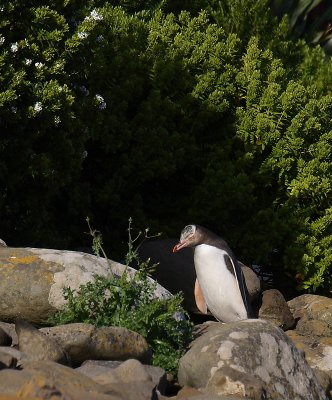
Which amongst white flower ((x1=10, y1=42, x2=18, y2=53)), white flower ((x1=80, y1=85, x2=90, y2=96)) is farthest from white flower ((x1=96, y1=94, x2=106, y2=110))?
white flower ((x1=10, y1=42, x2=18, y2=53))

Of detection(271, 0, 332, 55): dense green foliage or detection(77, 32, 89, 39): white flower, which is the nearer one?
detection(77, 32, 89, 39): white flower

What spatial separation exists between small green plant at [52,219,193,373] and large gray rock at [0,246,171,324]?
164mm

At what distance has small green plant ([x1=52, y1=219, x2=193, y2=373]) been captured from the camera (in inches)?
332

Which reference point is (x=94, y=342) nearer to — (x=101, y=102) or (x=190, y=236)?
(x=190, y=236)

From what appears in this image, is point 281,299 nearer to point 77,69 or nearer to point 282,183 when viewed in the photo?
point 282,183

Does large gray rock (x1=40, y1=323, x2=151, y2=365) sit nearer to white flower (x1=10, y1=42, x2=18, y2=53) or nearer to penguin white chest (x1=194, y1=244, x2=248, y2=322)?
penguin white chest (x1=194, y1=244, x2=248, y2=322)

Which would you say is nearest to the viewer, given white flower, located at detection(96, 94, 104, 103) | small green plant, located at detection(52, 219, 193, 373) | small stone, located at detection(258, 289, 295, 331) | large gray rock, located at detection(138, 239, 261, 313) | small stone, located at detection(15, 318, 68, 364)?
small stone, located at detection(15, 318, 68, 364)

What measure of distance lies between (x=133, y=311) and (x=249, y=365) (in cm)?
120

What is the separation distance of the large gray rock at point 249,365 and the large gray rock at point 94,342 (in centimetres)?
47

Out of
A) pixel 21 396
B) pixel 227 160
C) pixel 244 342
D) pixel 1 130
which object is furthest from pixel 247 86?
pixel 21 396

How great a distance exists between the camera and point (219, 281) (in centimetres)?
1062

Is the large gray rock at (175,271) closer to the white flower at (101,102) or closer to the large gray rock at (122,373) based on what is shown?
the white flower at (101,102)

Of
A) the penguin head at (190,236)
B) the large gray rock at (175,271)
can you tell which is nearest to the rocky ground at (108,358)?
the penguin head at (190,236)

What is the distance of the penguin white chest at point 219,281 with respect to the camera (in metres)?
10.6
